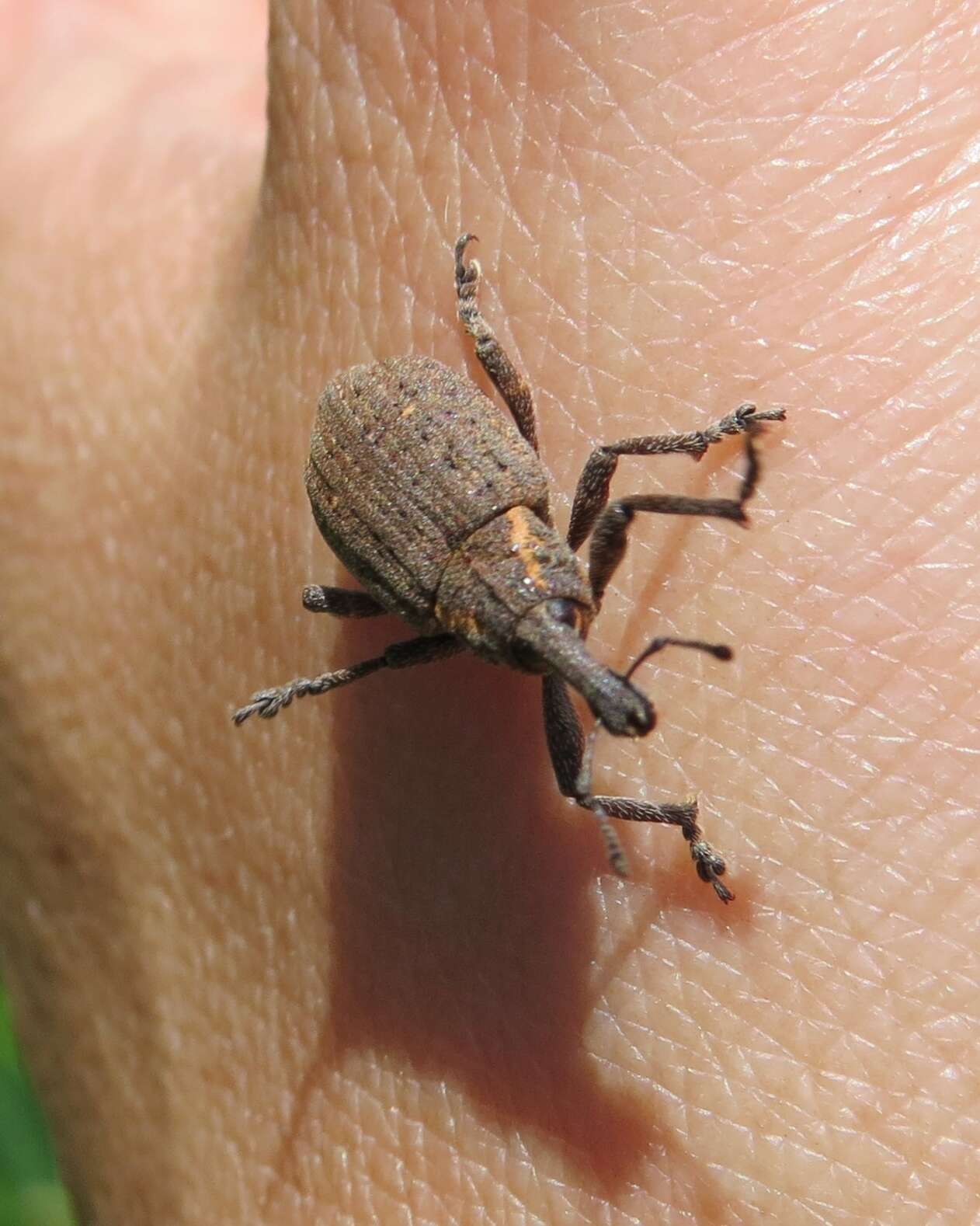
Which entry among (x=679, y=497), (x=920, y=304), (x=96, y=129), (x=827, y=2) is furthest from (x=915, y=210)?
(x=96, y=129)

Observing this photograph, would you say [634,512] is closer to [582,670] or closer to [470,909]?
[582,670]

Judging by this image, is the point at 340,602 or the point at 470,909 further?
the point at 340,602

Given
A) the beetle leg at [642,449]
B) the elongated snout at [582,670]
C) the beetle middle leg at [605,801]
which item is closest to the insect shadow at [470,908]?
the beetle middle leg at [605,801]

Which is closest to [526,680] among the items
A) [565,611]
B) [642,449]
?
[565,611]

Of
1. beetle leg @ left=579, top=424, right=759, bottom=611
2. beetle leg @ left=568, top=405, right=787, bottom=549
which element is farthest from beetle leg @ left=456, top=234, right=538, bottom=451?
beetle leg @ left=579, top=424, right=759, bottom=611

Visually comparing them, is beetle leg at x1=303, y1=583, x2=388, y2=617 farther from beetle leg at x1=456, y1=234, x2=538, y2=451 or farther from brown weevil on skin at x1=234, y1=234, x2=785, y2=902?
beetle leg at x1=456, y1=234, x2=538, y2=451

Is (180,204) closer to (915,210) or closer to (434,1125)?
(915,210)

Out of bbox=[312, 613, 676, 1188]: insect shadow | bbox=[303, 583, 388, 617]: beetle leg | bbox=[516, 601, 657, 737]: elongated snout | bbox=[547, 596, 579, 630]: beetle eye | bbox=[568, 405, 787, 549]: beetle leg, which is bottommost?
bbox=[312, 613, 676, 1188]: insect shadow
